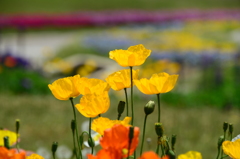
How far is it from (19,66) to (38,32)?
992 centimetres

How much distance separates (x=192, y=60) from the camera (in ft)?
24.7

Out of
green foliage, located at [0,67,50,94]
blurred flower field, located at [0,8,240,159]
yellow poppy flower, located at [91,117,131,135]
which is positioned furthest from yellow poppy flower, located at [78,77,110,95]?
green foliage, located at [0,67,50,94]

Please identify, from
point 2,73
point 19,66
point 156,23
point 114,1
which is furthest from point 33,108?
point 114,1

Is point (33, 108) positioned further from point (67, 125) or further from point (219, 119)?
point (219, 119)

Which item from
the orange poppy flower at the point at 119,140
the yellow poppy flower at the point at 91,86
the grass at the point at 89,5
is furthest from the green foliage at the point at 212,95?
the grass at the point at 89,5

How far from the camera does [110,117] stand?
4281 millimetres

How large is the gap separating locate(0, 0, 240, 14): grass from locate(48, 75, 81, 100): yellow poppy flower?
23.0 meters

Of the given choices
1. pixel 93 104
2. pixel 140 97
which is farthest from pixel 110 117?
pixel 93 104

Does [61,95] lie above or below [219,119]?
above

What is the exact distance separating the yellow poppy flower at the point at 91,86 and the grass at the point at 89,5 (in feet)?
75.6

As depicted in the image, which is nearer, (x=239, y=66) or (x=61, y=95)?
(x=61, y=95)

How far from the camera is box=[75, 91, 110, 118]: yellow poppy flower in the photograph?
939mm

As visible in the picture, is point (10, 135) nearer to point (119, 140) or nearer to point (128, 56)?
point (128, 56)

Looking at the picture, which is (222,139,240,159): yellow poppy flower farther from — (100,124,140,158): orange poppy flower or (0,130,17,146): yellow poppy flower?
(0,130,17,146): yellow poppy flower
